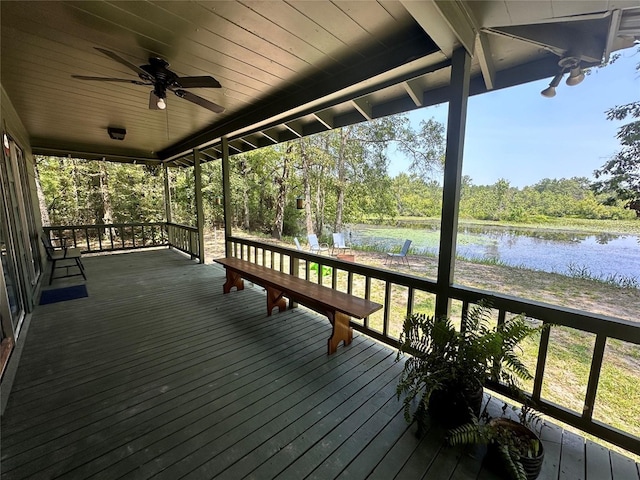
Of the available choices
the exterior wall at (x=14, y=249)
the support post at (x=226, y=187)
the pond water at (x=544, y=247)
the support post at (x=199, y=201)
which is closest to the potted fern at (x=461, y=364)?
the exterior wall at (x=14, y=249)

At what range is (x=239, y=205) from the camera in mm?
15031

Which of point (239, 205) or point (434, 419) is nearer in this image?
point (434, 419)

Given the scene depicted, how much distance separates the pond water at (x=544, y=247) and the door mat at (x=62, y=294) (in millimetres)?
9360

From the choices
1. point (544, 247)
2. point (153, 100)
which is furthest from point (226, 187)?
point (544, 247)

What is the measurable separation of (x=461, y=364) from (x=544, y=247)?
894 cm

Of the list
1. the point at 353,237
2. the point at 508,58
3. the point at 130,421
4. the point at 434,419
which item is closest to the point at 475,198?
the point at 353,237

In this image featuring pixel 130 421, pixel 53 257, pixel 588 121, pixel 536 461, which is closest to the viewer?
pixel 536 461

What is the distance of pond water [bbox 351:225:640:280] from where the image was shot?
254 inches

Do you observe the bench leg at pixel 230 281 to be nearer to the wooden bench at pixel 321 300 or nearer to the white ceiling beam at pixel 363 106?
the wooden bench at pixel 321 300

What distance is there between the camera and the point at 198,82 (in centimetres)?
231

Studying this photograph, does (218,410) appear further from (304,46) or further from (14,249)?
(14,249)

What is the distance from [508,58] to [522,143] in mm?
8957

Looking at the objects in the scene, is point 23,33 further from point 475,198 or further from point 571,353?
point 475,198

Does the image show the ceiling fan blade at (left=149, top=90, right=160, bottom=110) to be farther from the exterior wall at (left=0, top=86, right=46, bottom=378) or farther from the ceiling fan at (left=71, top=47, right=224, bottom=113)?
the exterior wall at (left=0, top=86, right=46, bottom=378)
